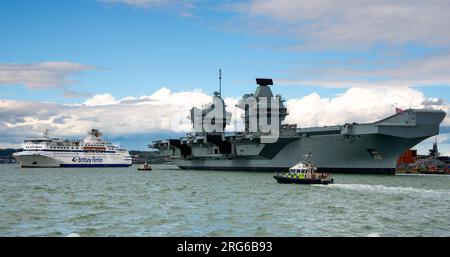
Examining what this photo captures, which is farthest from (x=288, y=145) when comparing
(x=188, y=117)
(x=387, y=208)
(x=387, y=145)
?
(x=387, y=208)

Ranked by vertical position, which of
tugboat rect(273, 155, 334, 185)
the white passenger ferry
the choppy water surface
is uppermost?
the white passenger ferry

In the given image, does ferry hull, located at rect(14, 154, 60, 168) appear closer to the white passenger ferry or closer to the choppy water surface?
the white passenger ferry

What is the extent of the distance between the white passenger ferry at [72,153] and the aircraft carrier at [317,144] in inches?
1095

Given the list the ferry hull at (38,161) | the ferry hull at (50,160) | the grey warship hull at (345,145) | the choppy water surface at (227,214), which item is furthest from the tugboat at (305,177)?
the ferry hull at (38,161)

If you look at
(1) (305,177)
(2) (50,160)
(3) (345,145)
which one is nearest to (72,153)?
(2) (50,160)

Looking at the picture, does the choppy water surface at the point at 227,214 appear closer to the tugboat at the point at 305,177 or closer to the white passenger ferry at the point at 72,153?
the tugboat at the point at 305,177

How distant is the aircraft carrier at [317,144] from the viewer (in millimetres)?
54281

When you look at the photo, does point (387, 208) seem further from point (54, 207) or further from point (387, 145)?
point (387, 145)

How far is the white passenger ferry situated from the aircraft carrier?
91.2ft

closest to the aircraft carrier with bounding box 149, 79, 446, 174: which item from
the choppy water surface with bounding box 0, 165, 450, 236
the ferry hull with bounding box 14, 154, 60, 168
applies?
the choppy water surface with bounding box 0, 165, 450, 236

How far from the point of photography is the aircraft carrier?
54281 mm

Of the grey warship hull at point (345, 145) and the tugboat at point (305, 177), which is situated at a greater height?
the grey warship hull at point (345, 145)

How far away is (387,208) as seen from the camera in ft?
85.3
